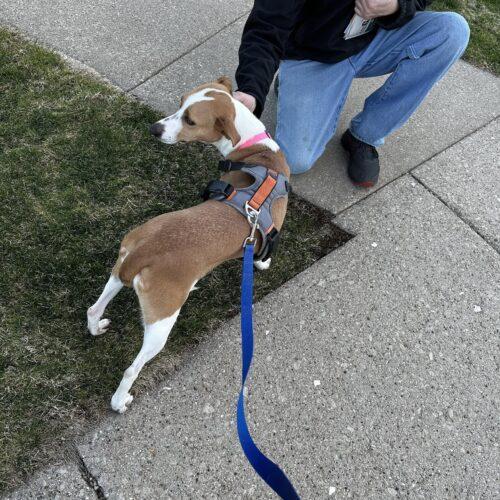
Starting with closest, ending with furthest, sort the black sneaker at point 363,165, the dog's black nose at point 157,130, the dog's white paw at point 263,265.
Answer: the dog's black nose at point 157,130 → the dog's white paw at point 263,265 → the black sneaker at point 363,165

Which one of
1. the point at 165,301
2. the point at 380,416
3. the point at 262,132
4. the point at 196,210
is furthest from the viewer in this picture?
the point at 262,132

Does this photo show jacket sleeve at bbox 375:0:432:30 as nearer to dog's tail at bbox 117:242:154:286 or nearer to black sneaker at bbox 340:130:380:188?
black sneaker at bbox 340:130:380:188

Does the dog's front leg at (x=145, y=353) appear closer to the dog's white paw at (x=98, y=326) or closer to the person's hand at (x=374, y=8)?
the dog's white paw at (x=98, y=326)

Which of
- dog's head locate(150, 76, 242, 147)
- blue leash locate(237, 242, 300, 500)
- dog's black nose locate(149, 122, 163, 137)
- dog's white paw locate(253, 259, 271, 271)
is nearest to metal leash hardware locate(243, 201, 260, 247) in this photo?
blue leash locate(237, 242, 300, 500)

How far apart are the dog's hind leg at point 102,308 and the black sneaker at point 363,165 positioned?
2109 mm

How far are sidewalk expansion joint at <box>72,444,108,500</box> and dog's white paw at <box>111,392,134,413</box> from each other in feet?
0.88

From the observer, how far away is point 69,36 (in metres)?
4.69

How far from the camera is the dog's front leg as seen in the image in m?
2.39

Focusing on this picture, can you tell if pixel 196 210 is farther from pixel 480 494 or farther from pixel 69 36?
pixel 69 36

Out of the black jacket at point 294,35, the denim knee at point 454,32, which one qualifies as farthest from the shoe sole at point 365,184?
the denim knee at point 454,32

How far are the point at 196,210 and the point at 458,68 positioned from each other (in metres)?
3.82

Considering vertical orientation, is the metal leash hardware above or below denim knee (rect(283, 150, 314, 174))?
above

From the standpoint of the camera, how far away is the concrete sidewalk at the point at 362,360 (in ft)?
8.53

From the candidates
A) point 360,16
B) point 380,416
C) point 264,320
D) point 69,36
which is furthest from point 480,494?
point 69,36
